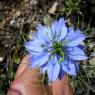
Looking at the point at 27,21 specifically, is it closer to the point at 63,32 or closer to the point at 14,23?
the point at 14,23

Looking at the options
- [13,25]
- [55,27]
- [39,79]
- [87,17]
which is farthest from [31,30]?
[55,27]

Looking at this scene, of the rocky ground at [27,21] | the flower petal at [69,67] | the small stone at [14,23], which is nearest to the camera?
the flower petal at [69,67]

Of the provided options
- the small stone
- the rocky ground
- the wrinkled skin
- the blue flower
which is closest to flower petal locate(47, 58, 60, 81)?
the blue flower

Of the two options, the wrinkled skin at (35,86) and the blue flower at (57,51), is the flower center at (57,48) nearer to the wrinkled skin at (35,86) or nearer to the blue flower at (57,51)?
the blue flower at (57,51)

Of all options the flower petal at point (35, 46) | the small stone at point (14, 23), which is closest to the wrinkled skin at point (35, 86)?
the flower petal at point (35, 46)

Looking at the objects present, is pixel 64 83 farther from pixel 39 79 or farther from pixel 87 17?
pixel 87 17

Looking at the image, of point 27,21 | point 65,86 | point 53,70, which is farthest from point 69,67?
point 27,21

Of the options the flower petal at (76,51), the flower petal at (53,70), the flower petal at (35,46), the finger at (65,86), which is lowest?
the finger at (65,86)
